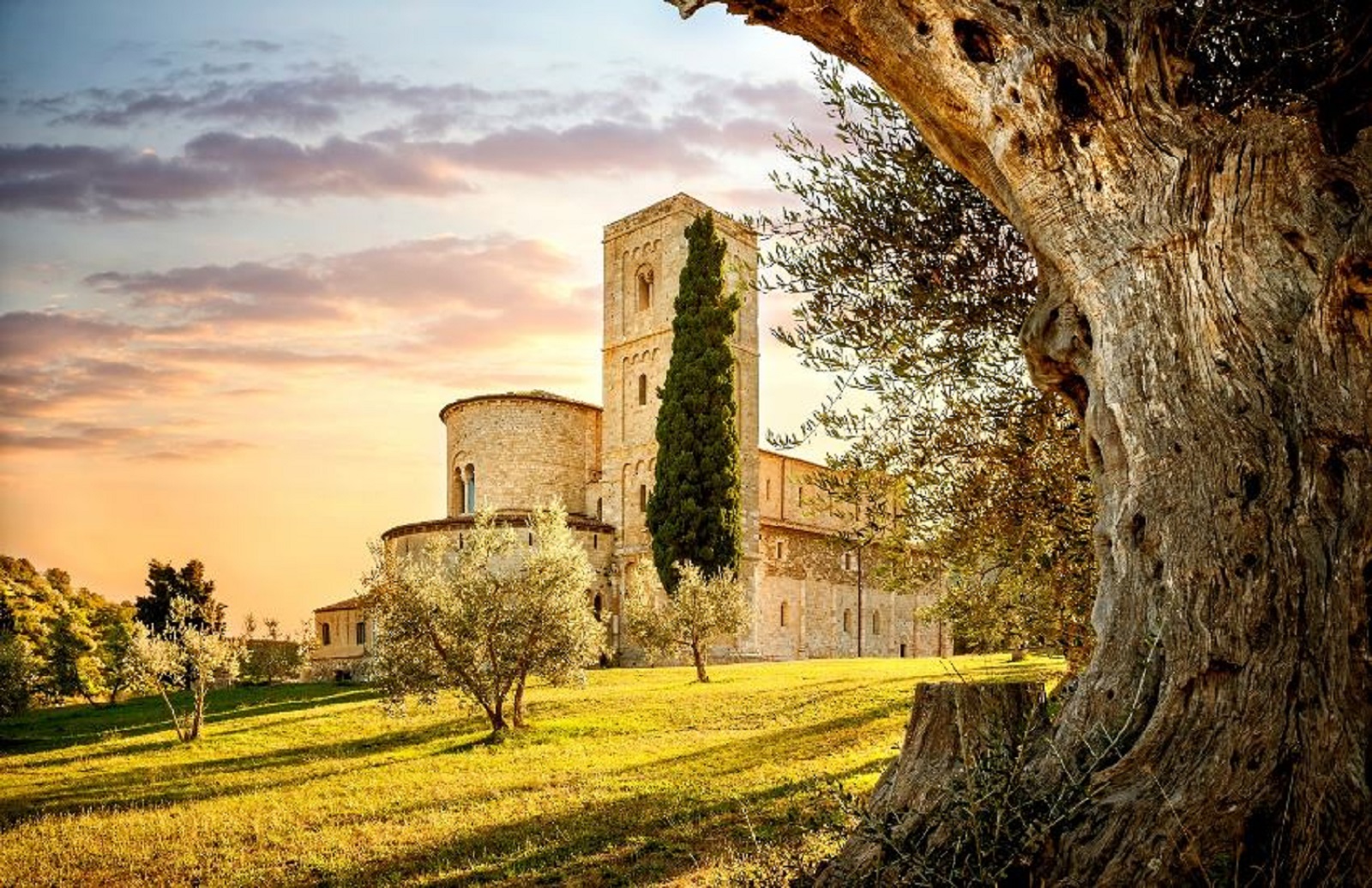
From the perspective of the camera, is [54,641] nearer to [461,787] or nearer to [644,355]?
[644,355]

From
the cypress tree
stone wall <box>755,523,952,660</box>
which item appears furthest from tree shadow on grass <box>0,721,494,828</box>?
stone wall <box>755,523,952,660</box>

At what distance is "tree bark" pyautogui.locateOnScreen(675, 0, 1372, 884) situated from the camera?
397cm

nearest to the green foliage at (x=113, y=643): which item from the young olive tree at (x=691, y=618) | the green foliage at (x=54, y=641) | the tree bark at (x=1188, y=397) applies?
the green foliage at (x=54, y=641)

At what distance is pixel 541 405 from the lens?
51188 mm

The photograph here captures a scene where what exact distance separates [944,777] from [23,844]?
41.6 ft

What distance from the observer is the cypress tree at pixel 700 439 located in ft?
130

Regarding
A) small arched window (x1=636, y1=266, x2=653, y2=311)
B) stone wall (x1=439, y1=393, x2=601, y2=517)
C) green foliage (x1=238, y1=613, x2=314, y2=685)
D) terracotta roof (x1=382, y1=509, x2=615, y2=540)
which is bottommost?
green foliage (x1=238, y1=613, x2=314, y2=685)

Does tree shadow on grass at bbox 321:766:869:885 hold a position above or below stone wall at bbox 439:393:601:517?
below

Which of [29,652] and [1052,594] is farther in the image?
[29,652]

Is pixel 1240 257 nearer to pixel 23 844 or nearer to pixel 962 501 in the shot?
pixel 962 501

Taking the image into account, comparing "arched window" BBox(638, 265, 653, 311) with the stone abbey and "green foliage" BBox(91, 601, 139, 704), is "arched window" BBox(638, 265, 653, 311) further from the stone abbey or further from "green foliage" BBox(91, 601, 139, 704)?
"green foliage" BBox(91, 601, 139, 704)

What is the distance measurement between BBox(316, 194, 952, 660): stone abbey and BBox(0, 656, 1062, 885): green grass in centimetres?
1836

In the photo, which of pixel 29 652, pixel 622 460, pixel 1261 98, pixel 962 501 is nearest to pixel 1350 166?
pixel 1261 98

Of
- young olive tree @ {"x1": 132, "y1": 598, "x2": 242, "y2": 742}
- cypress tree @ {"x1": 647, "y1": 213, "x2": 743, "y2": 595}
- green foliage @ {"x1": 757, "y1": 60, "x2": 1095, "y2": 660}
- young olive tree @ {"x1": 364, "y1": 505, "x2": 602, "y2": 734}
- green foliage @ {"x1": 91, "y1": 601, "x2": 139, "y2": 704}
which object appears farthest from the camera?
cypress tree @ {"x1": 647, "y1": 213, "x2": 743, "y2": 595}
